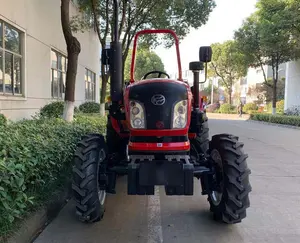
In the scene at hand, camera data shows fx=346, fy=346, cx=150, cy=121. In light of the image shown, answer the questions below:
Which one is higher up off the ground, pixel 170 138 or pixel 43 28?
pixel 43 28

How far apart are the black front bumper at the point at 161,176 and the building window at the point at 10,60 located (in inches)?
287

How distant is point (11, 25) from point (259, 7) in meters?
22.1

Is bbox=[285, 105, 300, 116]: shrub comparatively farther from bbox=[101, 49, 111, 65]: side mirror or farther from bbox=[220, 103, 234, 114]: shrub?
bbox=[101, 49, 111, 65]: side mirror

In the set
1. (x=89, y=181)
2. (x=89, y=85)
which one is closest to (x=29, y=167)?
(x=89, y=181)

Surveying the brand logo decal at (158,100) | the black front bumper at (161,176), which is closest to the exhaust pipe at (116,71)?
the brand logo decal at (158,100)

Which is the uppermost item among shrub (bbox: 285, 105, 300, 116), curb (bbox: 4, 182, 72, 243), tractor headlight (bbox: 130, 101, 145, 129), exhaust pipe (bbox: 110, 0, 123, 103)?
exhaust pipe (bbox: 110, 0, 123, 103)

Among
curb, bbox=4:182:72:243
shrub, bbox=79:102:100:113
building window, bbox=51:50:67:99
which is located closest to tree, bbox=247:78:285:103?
shrub, bbox=79:102:100:113

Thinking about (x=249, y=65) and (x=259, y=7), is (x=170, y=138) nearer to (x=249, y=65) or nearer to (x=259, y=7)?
(x=259, y=7)

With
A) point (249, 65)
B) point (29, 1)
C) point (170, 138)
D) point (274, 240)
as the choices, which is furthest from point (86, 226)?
point (249, 65)

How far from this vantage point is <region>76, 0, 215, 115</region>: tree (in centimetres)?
1614

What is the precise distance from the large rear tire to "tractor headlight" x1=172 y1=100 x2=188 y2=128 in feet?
3.50

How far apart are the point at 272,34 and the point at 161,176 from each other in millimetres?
23930

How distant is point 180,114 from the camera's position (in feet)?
13.6

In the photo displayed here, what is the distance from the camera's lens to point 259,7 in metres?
27.3
